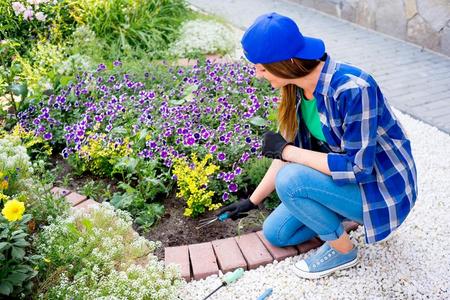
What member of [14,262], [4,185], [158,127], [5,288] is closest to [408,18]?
[158,127]

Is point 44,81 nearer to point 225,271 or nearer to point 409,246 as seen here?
point 225,271

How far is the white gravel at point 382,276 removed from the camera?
237cm

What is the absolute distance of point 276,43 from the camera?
202cm

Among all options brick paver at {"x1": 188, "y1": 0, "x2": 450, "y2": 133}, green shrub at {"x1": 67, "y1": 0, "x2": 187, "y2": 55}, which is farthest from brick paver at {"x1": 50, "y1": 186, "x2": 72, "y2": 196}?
brick paver at {"x1": 188, "y1": 0, "x2": 450, "y2": 133}

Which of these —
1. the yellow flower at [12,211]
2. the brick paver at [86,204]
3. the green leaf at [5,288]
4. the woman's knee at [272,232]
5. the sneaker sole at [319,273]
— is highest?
the yellow flower at [12,211]

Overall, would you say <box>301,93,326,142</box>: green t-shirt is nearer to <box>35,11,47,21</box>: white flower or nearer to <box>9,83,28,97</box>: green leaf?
<box>9,83,28,97</box>: green leaf

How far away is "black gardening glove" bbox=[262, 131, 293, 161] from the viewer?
2348mm

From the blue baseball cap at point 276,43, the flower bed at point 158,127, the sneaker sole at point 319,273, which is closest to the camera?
the blue baseball cap at point 276,43

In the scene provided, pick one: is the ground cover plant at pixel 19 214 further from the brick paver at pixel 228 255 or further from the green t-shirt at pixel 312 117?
the green t-shirt at pixel 312 117

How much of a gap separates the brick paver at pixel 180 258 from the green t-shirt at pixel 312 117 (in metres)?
0.80

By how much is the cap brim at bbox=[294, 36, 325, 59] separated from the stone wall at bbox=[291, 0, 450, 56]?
325cm

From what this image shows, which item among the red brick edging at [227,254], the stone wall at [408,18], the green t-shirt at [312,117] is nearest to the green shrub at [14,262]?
the red brick edging at [227,254]

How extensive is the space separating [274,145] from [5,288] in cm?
118

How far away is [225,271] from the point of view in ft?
8.18
